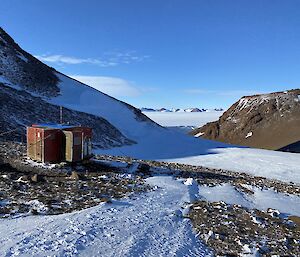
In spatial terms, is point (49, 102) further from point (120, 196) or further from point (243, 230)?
point (243, 230)

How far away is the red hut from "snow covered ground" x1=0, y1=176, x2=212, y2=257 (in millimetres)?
5757

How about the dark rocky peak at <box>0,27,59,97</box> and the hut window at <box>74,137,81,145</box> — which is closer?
the hut window at <box>74,137,81,145</box>

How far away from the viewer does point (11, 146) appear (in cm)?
2150

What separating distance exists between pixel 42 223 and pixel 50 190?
3.53 metres

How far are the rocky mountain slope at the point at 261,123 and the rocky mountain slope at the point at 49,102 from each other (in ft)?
171

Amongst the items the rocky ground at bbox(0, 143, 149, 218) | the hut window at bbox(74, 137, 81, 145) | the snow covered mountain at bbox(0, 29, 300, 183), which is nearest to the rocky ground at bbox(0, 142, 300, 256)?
the rocky ground at bbox(0, 143, 149, 218)

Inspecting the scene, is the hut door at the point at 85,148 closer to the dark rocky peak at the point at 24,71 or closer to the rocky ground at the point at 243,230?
the rocky ground at the point at 243,230

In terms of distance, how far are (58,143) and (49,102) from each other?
26.0 m

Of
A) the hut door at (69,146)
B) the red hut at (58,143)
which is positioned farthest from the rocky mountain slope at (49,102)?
the hut door at (69,146)

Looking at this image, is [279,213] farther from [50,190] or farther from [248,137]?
[248,137]

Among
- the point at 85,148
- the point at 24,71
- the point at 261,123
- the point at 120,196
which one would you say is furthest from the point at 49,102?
the point at 261,123

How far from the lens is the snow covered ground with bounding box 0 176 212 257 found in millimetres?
8242

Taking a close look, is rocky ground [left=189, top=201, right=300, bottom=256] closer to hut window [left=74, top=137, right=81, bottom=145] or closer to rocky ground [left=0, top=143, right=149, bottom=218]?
rocky ground [left=0, top=143, right=149, bottom=218]

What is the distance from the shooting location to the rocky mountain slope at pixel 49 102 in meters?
32.3
